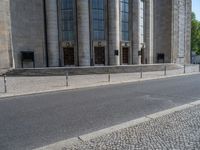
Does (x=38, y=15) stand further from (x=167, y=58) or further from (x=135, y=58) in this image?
(x=167, y=58)

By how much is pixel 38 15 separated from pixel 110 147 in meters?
27.6

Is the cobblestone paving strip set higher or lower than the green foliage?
lower

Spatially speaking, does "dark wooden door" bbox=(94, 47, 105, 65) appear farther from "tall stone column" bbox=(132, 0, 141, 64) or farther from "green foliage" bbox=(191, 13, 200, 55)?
"green foliage" bbox=(191, 13, 200, 55)

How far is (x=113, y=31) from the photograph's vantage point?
29.0 meters

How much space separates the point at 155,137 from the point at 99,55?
25.7m

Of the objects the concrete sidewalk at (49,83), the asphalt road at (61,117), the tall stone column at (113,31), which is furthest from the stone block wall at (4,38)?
the asphalt road at (61,117)

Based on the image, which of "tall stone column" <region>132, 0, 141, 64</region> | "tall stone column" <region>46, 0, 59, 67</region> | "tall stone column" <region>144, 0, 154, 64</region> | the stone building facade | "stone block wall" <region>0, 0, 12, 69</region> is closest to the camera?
"stone block wall" <region>0, 0, 12, 69</region>

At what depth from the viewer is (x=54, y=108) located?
789cm

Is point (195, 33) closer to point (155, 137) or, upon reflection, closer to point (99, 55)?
point (99, 55)

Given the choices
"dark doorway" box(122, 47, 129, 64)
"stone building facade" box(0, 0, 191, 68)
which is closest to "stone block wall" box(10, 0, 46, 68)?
"stone building facade" box(0, 0, 191, 68)

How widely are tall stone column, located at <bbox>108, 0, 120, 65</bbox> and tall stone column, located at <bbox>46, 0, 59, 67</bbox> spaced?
7.39 meters

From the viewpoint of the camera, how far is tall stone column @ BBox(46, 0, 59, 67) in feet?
92.0

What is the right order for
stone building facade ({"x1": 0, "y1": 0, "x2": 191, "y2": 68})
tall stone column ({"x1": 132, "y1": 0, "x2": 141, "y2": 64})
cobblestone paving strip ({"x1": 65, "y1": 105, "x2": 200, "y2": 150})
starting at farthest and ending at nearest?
tall stone column ({"x1": 132, "y1": 0, "x2": 141, "y2": 64}) < stone building facade ({"x1": 0, "y1": 0, "x2": 191, "y2": 68}) < cobblestone paving strip ({"x1": 65, "y1": 105, "x2": 200, "y2": 150})

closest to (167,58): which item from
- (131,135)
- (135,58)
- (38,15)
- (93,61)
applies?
(135,58)
